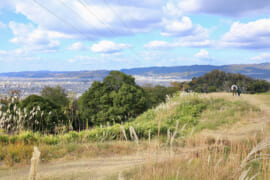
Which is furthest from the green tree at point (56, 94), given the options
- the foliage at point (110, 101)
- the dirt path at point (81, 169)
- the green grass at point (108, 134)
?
the dirt path at point (81, 169)

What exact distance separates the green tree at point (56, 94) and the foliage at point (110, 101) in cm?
1522

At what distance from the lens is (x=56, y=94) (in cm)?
4100

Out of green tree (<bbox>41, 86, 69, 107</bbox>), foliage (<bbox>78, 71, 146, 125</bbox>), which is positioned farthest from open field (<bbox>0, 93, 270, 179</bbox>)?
green tree (<bbox>41, 86, 69, 107</bbox>)

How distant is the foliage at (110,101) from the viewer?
23.3 metres

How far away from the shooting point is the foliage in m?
23.3

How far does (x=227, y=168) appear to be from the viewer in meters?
3.59

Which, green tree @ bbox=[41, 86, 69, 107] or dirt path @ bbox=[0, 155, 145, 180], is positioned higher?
dirt path @ bbox=[0, 155, 145, 180]

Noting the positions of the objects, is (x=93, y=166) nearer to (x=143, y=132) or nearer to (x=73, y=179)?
(x=73, y=179)

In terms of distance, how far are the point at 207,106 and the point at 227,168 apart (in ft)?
39.1

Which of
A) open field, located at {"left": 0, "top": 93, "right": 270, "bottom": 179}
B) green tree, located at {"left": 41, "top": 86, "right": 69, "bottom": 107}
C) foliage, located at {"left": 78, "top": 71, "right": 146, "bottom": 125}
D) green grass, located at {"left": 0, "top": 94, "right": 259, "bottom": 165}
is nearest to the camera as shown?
open field, located at {"left": 0, "top": 93, "right": 270, "bottom": 179}

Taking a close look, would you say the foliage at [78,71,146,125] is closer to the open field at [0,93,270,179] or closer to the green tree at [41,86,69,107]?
the open field at [0,93,270,179]

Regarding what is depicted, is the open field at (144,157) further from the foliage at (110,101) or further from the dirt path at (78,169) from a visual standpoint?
the foliage at (110,101)

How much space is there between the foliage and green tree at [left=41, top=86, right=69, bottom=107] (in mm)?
15216

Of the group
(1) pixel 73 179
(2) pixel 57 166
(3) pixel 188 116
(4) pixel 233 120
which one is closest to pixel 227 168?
(1) pixel 73 179
